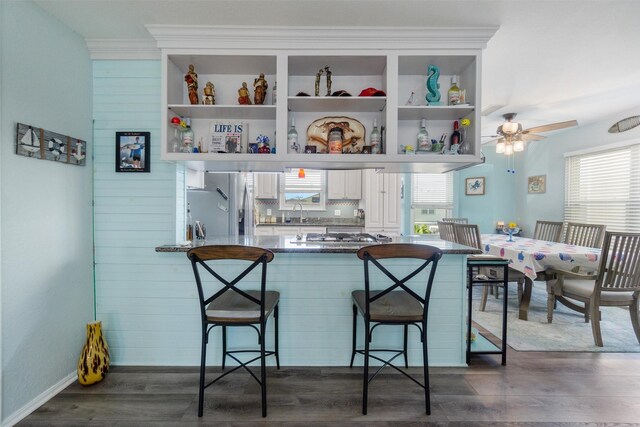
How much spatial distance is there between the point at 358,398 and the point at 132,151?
2.31 metres

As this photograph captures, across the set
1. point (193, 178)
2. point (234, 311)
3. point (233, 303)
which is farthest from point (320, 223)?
point (234, 311)

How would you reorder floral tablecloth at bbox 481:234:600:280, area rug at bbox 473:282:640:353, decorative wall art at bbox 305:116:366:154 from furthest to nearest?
floral tablecloth at bbox 481:234:600:280
area rug at bbox 473:282:640:353
decorative wall art at bbox 305:116:366:154

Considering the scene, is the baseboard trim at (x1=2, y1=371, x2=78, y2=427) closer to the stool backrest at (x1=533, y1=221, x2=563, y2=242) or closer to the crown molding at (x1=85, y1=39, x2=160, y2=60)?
the crown molding at (x1=85, y1=39, x2=160, y2=60)

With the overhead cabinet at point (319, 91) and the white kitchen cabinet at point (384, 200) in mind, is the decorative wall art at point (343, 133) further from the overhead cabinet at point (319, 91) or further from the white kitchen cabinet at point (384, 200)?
the white kitchen cabinet at point (384, 200)

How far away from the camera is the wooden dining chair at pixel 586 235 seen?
3482 mm

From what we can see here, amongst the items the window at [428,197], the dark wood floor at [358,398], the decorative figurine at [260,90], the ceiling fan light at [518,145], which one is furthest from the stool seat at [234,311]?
the window at [428,197]

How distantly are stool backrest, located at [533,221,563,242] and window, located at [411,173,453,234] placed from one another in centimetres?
157

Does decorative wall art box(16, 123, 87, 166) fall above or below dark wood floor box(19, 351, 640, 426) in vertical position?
above

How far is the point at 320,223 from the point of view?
17.1 feet

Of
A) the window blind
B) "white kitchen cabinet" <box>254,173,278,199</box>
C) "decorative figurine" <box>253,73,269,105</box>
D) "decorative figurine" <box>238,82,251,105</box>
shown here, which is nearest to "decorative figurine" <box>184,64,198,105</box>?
"decorative figurine" <box>238,82,251,105</box>

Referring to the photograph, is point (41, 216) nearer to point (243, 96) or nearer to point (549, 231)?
point (243, 96)

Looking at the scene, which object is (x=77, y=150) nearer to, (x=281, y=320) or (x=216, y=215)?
(x=216, y=215)

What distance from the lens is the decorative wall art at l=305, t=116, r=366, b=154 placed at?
98.7 inches

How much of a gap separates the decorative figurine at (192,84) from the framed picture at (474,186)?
5.01 meters
